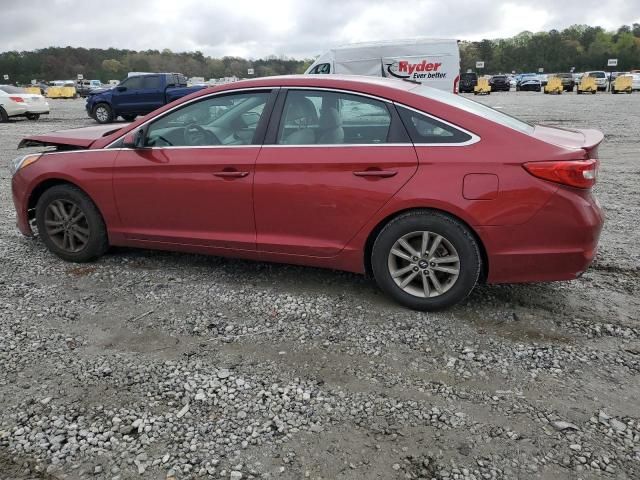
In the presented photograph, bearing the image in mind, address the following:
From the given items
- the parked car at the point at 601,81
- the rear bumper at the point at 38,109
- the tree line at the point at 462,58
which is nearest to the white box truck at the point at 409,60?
the rear bumper at the point at 38,109

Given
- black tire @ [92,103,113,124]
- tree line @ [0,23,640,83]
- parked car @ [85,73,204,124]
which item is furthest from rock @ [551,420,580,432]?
tree line @ [0,23,640,83]

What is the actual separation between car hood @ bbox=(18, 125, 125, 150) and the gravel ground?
3.66 feet

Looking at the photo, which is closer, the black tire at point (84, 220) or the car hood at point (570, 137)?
the car hood at point (570, 137)

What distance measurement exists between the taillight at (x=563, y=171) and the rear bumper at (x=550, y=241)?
0.06m

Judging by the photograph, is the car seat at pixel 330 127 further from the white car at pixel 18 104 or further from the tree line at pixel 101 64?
the tree line at pixel 101 64

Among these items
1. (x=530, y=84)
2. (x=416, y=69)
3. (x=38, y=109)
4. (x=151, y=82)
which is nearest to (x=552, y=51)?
(x=530, y=84)

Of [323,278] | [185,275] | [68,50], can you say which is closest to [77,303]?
[185,275]

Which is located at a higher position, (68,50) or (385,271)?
(68,50)

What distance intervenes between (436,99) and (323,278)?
5.46 feet

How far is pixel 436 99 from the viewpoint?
148 inches

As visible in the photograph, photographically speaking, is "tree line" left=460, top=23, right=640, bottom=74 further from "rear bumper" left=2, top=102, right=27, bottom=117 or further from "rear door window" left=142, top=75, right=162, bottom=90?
"rear bumper" left=2, top=102, right=27, bottom=117

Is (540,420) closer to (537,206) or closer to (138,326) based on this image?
(537,206)

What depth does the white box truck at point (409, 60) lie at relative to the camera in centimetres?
1634

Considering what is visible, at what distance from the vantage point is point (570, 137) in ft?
12.6
